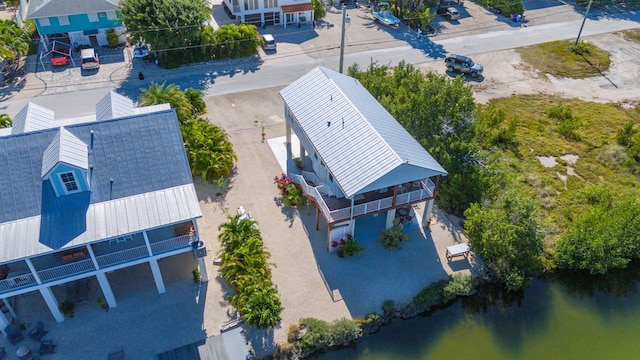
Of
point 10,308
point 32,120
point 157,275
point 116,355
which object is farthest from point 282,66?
point 116,355

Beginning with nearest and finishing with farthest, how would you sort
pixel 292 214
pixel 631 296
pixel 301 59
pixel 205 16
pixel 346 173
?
pixel 346 173 → pixel 631 296 → pixel 292 214 → pixel 205 16 → pixel 301 59

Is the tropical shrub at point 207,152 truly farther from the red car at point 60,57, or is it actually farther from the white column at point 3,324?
the red car at point 60,57

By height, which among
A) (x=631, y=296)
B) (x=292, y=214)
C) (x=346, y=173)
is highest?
(x=346, y=173)

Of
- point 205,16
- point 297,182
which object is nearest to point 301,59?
point 205,16

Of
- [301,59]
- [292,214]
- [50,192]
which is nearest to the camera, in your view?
[50,192]

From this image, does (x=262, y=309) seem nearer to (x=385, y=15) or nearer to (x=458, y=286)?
(x=458, y=286)

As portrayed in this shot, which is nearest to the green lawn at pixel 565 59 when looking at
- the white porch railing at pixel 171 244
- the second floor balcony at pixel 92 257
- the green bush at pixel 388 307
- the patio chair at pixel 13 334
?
the green bush at pixel 388 307

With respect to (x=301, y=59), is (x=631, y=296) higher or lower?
lower

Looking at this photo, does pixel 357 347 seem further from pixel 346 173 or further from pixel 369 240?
pixel 346 173
